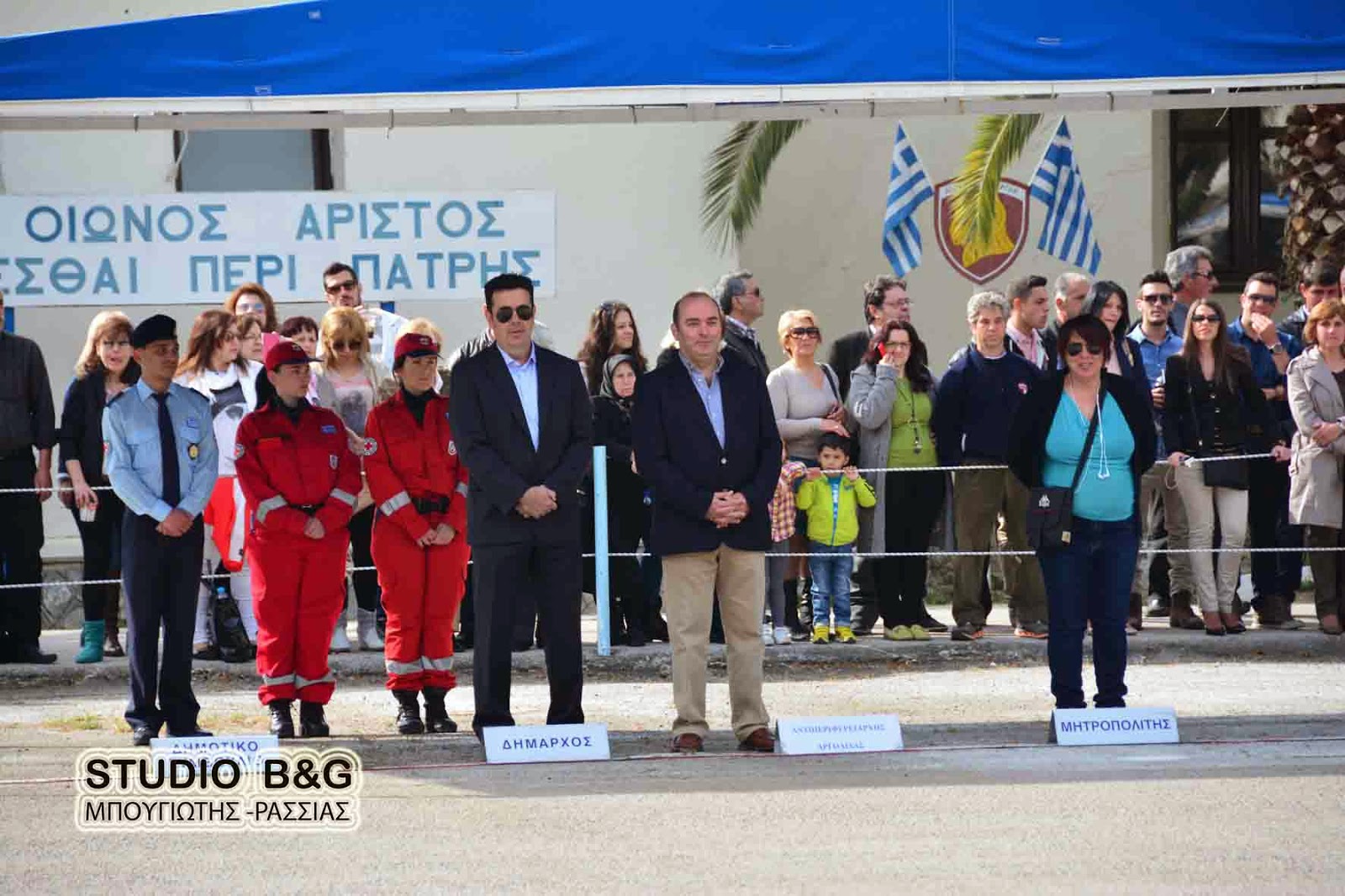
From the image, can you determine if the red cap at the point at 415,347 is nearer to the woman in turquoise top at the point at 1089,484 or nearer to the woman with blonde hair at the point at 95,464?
the woman with blonde hair at the point at 95,464

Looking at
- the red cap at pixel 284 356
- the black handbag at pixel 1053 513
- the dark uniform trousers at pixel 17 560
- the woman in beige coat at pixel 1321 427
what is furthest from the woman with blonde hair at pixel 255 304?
the woman in beige coat at pixel 1321 427

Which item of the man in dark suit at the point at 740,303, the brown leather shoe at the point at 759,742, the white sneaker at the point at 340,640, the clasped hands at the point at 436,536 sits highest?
the man in dark suit at the point at 740,303

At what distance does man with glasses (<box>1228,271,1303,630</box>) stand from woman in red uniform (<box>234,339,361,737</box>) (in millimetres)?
6257

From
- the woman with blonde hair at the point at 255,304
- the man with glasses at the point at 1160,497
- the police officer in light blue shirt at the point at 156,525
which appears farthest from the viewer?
the man with glasses at the point at 1160,497

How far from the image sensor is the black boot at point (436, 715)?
33.3ft

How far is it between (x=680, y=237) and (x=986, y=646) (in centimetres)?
475

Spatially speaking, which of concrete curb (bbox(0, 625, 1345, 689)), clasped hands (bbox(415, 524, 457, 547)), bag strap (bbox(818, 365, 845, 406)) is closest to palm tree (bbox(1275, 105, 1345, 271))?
concrete curb (bbox(0, 625, 1345, 689))

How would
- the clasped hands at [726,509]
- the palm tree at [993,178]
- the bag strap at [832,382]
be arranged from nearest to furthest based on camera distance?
the clasped hands at [726,509], the bag strap at [832,382], the palm tree at [993,178]

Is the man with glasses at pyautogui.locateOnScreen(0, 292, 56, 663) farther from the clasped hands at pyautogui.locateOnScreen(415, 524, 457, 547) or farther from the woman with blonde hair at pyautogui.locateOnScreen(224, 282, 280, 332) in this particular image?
the clasped hands at pyautogui.locateOnScreen(415, 524, 457, 547)

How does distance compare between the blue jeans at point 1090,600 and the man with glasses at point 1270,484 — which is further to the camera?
the man with glasses at point 1270,484

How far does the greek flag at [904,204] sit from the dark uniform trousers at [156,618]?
8070 mm

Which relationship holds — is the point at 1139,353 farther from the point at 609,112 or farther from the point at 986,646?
the point at 609,112

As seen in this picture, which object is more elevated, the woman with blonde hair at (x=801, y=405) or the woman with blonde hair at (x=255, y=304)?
the woman with blonde hair at (x=255, y=304)

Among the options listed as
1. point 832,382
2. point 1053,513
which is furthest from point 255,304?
point 1053,513
